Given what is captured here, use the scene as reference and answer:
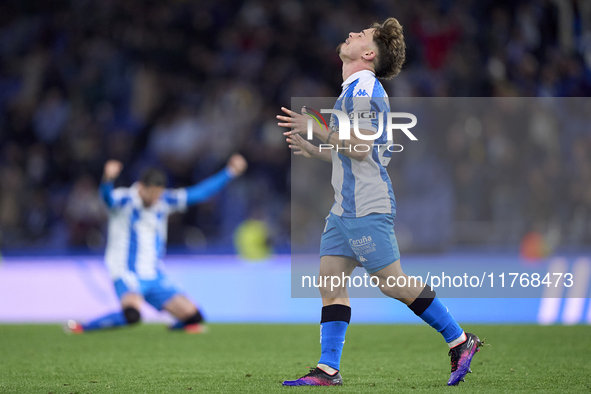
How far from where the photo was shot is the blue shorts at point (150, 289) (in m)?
7.45

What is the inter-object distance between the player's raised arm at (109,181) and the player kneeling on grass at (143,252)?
0.02m

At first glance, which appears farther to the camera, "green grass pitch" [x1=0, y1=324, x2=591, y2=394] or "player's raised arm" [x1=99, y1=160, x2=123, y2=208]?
"player's raised arm" [x1=99, y1=160, x2=123, y2=208]

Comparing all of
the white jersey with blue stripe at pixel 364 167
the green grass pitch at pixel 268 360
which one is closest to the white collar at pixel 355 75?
the white jersey with blue stripe at pixel 364 167

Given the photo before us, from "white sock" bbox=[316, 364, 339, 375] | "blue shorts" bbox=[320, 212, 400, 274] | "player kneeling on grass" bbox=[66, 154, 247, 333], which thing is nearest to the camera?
"blue shorts" bbox=[320, 212, 400, 274]

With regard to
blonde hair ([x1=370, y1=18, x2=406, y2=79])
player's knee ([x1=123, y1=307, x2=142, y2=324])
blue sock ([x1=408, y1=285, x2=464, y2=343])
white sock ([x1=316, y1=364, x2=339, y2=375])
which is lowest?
white sock ([x1=316, y1=364, x2=339, y2=375])

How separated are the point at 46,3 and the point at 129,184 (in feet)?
18.1

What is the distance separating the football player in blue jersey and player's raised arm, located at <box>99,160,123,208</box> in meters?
3.04

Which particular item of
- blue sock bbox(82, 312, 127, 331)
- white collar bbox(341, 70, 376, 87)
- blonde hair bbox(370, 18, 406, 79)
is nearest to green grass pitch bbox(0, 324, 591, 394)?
blue sock bbox(82, 312, 127, 331)

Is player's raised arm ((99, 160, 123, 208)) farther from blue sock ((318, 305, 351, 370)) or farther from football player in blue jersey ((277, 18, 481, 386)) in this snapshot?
blue sock ((318, 305, 351, 370))

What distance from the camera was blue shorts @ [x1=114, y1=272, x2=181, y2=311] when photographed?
293 inches

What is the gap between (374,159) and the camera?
4.19m

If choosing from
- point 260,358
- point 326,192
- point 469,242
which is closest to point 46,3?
point 326,192

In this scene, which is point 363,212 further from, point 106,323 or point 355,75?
point 106,323

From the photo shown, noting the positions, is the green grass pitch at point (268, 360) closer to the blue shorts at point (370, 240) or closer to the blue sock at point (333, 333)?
the blue sock at point (333, 333)
